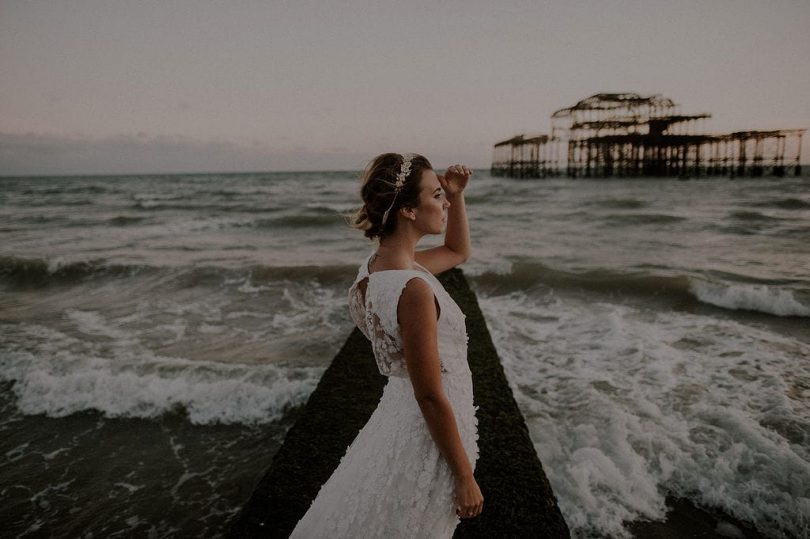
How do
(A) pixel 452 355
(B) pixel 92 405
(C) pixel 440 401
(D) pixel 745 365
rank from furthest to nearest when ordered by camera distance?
(D) pixel 745 365 → (B) pixel 92 405 → (A) pixel 452 355 → (C) pixel 440 401

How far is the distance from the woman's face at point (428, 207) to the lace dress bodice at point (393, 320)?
0.63ft

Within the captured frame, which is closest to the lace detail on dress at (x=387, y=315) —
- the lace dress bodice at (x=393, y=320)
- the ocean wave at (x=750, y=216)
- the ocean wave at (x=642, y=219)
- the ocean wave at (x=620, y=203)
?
the lace dress bodice at (x=393, y=320)

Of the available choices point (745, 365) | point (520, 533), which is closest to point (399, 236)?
point (520, 533)

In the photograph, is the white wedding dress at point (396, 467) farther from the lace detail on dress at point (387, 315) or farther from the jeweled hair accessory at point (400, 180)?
the jeweled hair accessory at point (400, 180)

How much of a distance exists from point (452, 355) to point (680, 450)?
3557 millimetres

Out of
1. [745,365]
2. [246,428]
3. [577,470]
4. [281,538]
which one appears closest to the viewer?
[281,538]

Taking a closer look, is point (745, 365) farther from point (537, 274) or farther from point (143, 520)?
point (143, 520)

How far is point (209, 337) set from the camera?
23.4ft

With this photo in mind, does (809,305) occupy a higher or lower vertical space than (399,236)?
lower

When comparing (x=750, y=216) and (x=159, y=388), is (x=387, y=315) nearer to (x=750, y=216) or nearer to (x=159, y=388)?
(x=159, y=388)

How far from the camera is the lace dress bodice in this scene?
1377 millimetres

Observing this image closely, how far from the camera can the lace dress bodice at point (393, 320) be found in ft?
4.52

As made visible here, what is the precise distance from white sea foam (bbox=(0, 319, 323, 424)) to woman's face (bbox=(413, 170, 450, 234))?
3.77 m

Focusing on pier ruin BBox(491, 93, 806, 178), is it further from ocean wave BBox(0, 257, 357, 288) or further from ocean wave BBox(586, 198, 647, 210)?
ocean wave BBox(0, 257, 357, 288)
